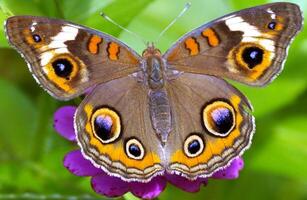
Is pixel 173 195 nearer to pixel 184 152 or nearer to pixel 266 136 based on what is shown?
pixel 266 136

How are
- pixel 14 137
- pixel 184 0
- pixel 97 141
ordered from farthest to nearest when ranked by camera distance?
pixel 14 137 → pixel 184 0 → pixel 97 141

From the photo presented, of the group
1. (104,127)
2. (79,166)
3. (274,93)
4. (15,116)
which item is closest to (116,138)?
(104,127)

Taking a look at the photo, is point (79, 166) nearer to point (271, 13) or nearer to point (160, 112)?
point (160, 112)

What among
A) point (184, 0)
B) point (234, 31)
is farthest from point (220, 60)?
point (184, 0)

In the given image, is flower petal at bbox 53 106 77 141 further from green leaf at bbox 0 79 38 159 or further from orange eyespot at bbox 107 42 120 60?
green leaf at bbox 0 79 38 159

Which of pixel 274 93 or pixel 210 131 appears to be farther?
pixel 274 93

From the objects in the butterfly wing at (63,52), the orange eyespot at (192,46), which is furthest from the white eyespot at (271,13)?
the butterfly wing at (63,52)

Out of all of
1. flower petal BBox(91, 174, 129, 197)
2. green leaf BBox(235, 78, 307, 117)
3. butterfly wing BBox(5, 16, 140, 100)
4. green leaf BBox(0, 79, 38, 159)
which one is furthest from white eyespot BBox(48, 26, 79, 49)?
green leaf BBox(0, 79, 38, 159)
